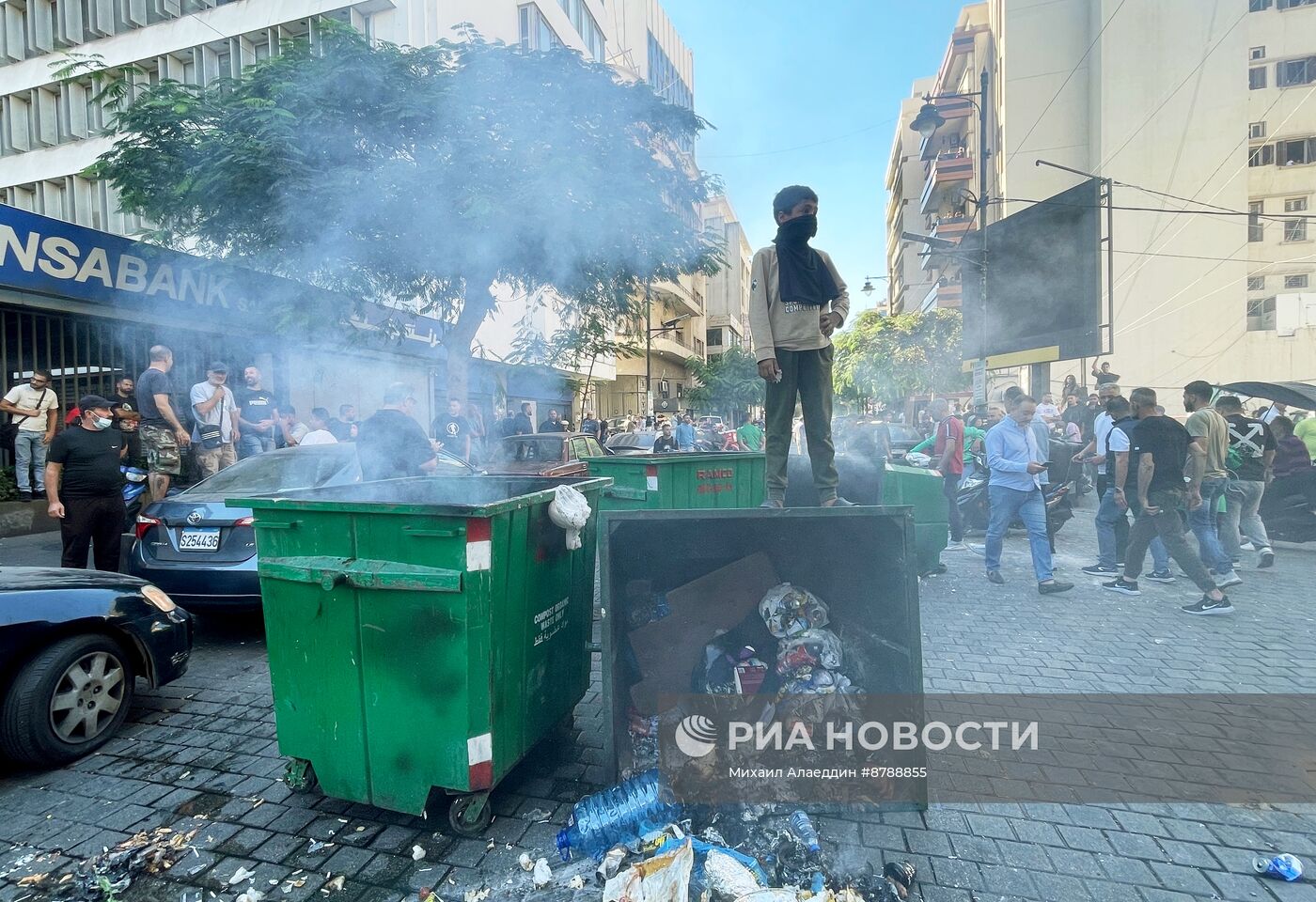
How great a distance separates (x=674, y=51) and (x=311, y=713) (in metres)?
34.7

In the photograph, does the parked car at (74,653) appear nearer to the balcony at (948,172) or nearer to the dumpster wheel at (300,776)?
the dumpster wheel at (300,776)

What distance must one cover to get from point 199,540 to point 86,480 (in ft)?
3.81

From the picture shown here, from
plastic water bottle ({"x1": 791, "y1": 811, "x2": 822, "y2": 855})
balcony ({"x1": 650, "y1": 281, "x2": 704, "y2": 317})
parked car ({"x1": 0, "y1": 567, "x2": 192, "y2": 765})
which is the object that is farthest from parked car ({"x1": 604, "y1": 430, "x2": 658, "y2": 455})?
balcony ({"x1": 650, "y1": 281, "x2": 704, "y2": 317})

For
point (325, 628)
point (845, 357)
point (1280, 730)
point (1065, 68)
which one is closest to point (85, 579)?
point (325, 628)

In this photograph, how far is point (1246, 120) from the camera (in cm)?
2178

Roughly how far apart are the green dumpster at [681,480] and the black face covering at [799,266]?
7.24 ft

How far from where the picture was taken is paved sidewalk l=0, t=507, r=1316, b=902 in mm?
2316

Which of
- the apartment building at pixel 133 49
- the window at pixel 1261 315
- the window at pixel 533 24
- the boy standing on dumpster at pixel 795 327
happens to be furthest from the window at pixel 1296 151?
the boy standing on dumpster at pixel 795 327

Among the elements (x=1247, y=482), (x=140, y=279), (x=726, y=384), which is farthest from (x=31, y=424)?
(x=726, y=384)

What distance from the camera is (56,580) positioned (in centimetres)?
340

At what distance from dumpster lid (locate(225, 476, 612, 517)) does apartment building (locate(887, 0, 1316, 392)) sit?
2344 cm

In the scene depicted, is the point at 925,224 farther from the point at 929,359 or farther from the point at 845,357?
the point at 929,359

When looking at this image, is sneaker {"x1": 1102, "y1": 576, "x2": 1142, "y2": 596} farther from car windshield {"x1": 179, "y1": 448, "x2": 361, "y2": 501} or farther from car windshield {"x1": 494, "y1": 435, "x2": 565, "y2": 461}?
car windshield {"x1": 494, "y1": 435, "x2": 565, "y2": 461}

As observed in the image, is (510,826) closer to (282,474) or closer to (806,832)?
(806,832)
